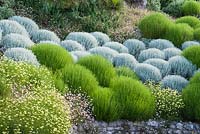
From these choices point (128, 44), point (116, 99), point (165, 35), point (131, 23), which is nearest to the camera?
point (116, 99)

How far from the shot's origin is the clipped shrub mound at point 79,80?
8.17 metres

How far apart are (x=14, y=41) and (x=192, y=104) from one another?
3555 mm

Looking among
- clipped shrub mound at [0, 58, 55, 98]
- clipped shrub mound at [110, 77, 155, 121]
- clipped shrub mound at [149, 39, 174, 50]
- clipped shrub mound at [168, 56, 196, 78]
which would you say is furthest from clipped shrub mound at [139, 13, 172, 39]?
clipped shrub mound at [0, 58, 55, 98]

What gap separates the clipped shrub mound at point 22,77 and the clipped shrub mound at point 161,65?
2685 mm

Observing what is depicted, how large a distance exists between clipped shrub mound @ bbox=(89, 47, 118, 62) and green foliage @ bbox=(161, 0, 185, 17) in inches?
246

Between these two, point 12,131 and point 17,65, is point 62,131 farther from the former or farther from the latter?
point 17,65

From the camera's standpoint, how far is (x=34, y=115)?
6.45m

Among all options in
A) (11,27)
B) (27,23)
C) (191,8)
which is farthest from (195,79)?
(191,8)

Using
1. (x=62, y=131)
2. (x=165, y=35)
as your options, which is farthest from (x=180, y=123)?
(x=165, y=35)

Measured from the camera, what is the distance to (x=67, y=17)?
40.4ft

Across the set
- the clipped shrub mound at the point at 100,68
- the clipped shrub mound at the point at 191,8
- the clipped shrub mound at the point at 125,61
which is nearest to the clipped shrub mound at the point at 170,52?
the clipped shrub mound at the point at 125,61

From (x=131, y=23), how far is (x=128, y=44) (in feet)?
6.71

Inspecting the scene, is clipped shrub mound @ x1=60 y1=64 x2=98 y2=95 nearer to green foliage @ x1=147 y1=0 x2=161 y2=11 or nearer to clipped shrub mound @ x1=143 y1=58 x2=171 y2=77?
clipped shrub mound @ x1=143 y1=58 x2=171 y2=77

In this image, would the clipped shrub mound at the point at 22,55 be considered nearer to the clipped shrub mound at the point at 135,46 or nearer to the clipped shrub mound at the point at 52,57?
the clipped shrub mound at the point at 52,57
